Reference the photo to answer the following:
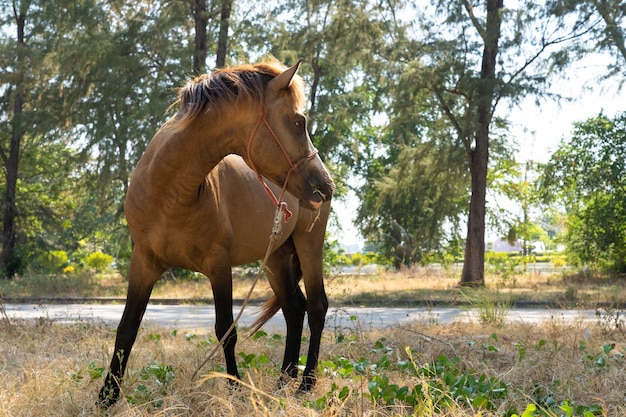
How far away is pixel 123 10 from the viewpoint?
65.2 feet

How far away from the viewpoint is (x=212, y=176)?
4.41 meters

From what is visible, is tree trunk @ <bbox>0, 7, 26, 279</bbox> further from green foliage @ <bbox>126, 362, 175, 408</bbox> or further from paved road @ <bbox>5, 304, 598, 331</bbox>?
green foliage @ <bbox>126, 362, 175, 408</bbox>

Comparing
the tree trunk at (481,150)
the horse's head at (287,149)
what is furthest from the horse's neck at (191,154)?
the tree trunk at (481,150)

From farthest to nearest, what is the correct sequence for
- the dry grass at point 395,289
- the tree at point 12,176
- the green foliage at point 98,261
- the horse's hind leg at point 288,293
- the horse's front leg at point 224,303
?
the green foliage at point 98,261
the tree at point 12,176
the dry grass at point 395,289
the horse's hind leg at point 288,293
the horse's front leg at point 224,303

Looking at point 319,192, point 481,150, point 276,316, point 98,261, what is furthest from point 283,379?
point 98,261

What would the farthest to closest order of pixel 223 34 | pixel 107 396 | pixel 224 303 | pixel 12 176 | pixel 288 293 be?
pixel 12 176, pixel 223 34, pixel 288 293, pixel 224 303, pixel 107 396

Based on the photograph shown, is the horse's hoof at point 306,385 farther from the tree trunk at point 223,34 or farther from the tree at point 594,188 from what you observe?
the tree at point 594,188

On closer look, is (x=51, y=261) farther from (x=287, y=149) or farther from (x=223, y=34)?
(x=287, y=149)

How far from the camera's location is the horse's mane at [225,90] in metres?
3.84

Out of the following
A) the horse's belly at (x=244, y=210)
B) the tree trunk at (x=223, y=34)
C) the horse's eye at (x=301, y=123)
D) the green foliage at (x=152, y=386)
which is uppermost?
the tree trunk at (x=223, y=34)

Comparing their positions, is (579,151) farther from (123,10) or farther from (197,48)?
(123,10)

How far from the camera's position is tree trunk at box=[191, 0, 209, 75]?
19422 mm

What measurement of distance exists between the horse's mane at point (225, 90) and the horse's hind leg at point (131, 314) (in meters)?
0.93

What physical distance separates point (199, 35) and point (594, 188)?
13.2 metres
